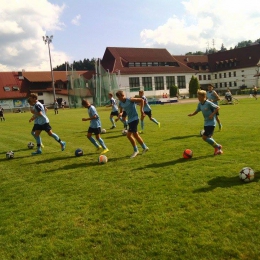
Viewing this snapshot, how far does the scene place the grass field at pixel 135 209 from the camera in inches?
151

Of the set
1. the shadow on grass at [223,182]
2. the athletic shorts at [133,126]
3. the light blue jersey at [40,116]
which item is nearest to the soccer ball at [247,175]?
the shadow on grass at [223,182]

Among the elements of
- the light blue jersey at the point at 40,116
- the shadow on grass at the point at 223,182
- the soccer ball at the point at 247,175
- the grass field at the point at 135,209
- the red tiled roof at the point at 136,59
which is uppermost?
the red tiled roof at the point at 136,59

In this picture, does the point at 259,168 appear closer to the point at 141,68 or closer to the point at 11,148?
the point at 11,148

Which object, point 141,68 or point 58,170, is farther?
point 141,68

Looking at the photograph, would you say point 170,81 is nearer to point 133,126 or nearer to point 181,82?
point 181,82

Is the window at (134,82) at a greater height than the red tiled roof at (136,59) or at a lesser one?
lesser

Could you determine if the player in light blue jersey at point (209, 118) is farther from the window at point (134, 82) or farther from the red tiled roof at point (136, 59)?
the window at point (134, 82)

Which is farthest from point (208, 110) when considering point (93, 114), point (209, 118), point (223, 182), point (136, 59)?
point (136, 59)

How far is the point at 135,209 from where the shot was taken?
499cm

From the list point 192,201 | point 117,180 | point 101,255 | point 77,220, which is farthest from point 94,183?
point 101,255

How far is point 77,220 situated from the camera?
4.79 metres

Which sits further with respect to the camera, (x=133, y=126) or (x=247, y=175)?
(x=133, y=126)

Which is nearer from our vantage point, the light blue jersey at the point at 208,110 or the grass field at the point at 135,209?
the grass field at the point at 135,209

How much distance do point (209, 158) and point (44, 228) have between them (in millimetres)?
4821
